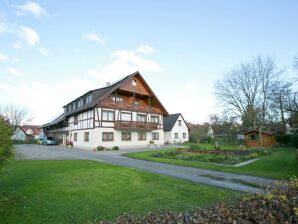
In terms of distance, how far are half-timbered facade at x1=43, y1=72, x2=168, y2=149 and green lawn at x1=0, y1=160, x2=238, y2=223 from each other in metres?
20.5

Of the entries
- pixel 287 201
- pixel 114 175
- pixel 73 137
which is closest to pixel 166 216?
pixel 287 201

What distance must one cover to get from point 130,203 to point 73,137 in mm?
33910

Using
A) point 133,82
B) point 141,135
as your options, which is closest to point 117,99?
point 133,82

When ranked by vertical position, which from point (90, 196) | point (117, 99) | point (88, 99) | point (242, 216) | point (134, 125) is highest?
point (88, 99)

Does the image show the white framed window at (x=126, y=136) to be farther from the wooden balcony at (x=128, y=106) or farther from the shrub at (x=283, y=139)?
the shrub at (x=283, y=139)

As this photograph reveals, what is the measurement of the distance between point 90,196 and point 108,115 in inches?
1002

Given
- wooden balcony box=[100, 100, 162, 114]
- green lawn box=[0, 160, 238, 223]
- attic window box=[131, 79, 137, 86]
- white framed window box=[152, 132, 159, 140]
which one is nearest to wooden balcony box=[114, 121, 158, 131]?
white framed window box=[152, 132, 159, 140]

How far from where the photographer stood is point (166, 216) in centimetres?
326

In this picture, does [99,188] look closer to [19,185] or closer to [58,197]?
[58,197]

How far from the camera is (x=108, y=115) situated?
1283 inches

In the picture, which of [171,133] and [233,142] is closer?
[233,142]

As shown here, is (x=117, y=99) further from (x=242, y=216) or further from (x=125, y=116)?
(x=242, y=216)

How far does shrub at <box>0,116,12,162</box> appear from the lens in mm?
6137

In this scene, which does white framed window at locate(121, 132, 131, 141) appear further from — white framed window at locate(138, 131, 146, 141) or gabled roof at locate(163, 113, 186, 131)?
gabled roof at locate(163, 113, 186, 131)
